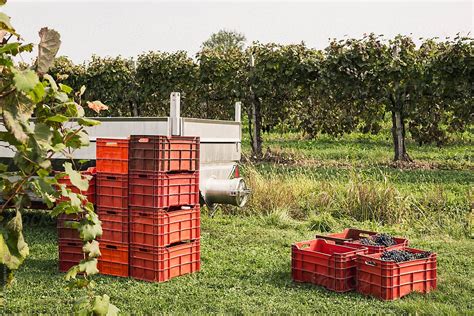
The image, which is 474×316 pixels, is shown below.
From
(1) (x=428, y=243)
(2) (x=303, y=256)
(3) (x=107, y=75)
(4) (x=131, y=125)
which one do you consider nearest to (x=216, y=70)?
(3) (x=107, y=75)

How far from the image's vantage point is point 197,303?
5.05 meters

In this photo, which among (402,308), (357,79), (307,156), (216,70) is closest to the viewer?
(402,308)

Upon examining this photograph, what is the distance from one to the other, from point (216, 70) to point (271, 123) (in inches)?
83.7

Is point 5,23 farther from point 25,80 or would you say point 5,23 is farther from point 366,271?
point 366,271

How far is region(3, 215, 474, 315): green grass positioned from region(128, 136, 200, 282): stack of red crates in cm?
18

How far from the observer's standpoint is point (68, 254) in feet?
20.8

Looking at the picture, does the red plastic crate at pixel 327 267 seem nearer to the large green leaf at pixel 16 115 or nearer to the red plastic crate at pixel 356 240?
the red plastic crate at pixel 356 240

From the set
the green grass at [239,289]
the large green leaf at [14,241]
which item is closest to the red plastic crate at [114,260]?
the green grass at [239,289]

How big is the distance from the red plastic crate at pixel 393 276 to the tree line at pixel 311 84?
31.2 ft

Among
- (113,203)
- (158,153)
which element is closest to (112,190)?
(113,203)

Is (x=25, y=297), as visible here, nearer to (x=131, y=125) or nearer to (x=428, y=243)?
(x=131, y=125)

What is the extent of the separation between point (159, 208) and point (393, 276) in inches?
89.8

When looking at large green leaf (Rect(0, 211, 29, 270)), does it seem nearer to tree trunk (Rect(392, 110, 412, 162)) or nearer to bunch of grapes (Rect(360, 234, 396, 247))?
bunch of grapes (Rect(360, 234, 396, 247))

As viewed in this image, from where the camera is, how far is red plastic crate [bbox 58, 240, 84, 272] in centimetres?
629
